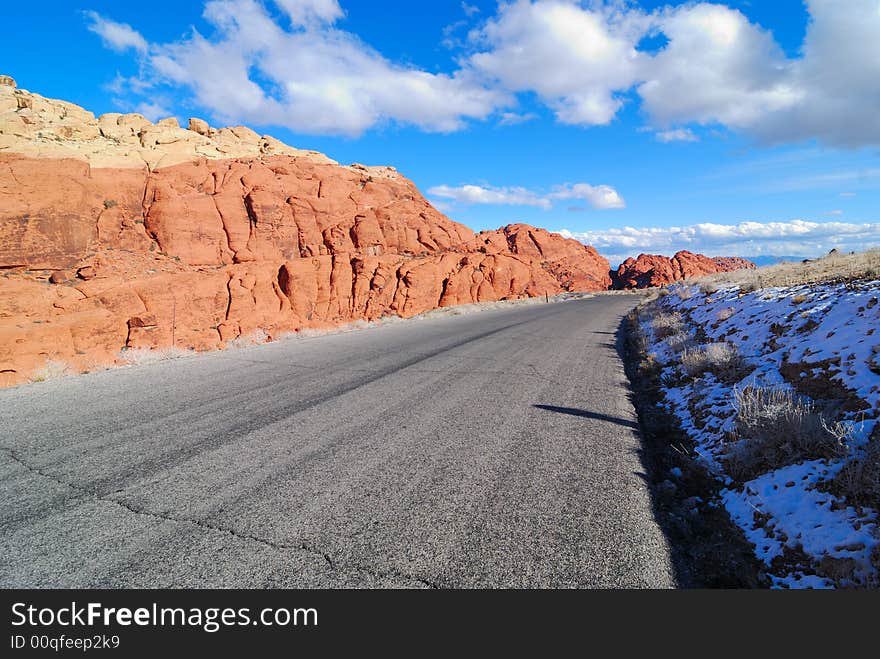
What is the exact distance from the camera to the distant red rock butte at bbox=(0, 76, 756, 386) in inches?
647

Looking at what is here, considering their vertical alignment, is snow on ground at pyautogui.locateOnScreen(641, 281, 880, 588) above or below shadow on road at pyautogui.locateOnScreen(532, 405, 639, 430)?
above

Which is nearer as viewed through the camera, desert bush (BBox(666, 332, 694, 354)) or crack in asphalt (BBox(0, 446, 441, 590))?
crack in asphalt (BBox(0, 446, 441, 590))

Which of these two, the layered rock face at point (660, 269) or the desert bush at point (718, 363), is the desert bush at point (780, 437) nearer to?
the desert bush at point (718, 363)

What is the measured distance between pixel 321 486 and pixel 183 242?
26285 mm

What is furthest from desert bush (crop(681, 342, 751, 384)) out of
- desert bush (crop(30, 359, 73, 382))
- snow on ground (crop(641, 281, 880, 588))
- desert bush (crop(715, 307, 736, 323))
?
desert bush (crop(30, 359, 73, 382))

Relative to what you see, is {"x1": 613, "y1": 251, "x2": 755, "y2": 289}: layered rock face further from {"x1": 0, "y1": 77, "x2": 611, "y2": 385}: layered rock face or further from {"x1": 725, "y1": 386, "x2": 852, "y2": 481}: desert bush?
{"x1": 725, "y1": 386, "x2": 852, "y2": 481}: desert bush

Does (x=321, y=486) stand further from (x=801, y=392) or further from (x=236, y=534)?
(x=801, y=392)

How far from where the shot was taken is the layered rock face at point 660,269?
94.6 meters

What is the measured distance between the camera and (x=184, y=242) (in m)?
24.0

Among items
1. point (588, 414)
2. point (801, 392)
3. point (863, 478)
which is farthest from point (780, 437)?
point (588, 414)

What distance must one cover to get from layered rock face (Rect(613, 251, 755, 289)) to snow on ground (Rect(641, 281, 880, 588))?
95283mm

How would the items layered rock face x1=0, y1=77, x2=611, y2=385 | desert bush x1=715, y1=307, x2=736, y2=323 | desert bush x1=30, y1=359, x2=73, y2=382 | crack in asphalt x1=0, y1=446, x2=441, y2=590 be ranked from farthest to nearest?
layered rock face x1=0, y1=77, x2=611, y2=385 → desert bush x1=715, y1=307, x2=736, y2=323 → desert bush x1=30, y1=359, x2=73, y2=382 → crack in asphalt x1=0, y1=446, x2=441, y2=590

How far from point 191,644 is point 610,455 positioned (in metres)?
4.20

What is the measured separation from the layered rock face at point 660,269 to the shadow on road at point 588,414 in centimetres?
9924
